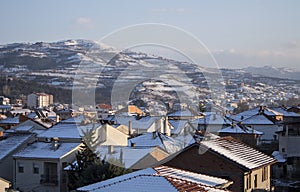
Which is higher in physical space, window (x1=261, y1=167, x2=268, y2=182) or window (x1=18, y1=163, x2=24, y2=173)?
window (x1=261, y1=167, x2=268, y2=182)

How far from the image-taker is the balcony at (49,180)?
81.3 ft

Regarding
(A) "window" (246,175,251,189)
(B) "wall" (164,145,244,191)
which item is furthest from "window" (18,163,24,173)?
(A) "window" (246,175,251,189)

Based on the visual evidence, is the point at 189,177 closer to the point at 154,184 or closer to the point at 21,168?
the point at 154,184

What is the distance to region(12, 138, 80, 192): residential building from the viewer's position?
24.8 m

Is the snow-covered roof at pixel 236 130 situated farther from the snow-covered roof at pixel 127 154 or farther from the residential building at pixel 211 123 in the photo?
the snow-covered roof at pixel 127 154

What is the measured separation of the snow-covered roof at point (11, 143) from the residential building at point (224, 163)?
9.45 meters

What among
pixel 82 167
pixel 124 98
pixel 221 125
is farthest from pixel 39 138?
pixel 124 98

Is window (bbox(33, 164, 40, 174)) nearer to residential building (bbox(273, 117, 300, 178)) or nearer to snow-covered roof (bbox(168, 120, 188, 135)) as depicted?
snow-covered roof (bbox(168, 120, 188, 135))

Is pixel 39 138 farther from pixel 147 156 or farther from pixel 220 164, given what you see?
pixel 220 164

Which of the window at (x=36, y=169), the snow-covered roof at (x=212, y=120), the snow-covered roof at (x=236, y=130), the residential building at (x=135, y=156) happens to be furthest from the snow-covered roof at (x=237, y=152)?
the snow-covered roof at (x=212, y=120)

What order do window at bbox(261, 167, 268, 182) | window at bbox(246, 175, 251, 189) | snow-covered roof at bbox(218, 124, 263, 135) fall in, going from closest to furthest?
window at bbox(246, 175, 251, 189) → window at bbox(261, 167, 268, 182) → snow-covered roof at bbox(218, 124, 263, 135)

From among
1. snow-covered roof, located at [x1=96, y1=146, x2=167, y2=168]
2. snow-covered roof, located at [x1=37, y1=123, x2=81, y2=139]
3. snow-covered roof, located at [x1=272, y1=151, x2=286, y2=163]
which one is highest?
snow-covered roof, located at [x1=96, y1=146, x2=167, y2=168]

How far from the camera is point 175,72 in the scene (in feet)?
365

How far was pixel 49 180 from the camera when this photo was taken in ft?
82.0
